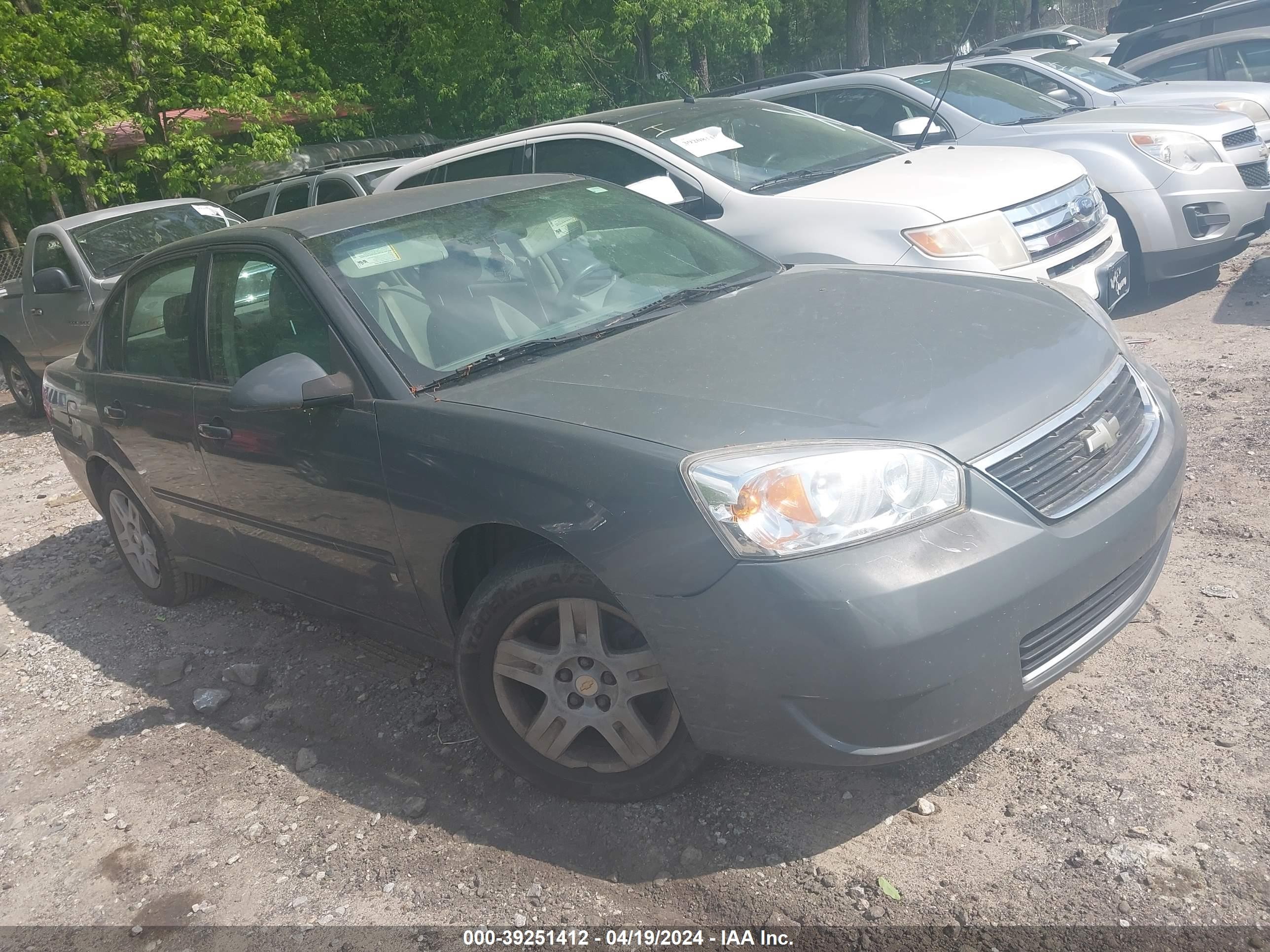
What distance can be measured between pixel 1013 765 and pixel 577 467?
1.48 m

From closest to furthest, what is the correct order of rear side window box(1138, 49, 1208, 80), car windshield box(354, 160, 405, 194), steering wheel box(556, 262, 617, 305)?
1. steering wheel box(556, 262, 617, 305)
2. car windshield box(354, 160, 405, 194)
3. rear side window box(1138, 49, 1208, 80)

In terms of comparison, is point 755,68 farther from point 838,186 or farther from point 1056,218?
point 1056,218

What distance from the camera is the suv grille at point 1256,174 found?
7678mm

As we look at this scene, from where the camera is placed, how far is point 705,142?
22.1 ft

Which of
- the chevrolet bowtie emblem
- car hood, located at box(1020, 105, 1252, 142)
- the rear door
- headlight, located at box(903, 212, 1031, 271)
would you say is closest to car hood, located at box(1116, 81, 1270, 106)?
car hood, located at box(1020, 105, 1252, 142)

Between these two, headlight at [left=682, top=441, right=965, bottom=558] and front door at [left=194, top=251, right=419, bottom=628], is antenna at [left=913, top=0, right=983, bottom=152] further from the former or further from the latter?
headlight at [left=682, top=441, right=965, bottom=558]

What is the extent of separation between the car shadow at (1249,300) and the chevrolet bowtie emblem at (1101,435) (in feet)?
14.5

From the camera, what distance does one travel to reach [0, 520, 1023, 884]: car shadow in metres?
2.96

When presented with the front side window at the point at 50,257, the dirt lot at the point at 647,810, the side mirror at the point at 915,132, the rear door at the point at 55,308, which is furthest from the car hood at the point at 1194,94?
the front side window at the point at 50,257

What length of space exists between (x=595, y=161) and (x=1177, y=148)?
13.1 ft

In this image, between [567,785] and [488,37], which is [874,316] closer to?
[567,785]

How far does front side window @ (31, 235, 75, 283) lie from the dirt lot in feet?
19.8

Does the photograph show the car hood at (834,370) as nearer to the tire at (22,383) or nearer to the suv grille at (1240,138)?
the suv grille at (1240,138)

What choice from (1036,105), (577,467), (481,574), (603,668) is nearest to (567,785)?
(603,668)
